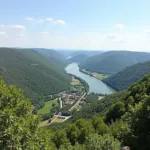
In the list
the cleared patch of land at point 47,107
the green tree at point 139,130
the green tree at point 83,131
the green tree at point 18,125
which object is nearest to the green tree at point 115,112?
the green tree at point 83,131

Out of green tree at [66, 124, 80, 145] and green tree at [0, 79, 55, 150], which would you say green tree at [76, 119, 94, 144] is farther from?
green tree at [0, 79, 55, 150]

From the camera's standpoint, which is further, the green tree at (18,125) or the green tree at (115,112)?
the green tree at (115,112)

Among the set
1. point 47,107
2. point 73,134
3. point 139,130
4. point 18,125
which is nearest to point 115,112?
point 73,134

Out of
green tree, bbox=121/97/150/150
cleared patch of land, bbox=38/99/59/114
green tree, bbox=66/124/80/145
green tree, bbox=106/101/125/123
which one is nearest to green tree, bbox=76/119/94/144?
green tree, bbox=66/124/80/145

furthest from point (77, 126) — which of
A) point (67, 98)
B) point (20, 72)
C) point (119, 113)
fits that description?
point (20, 72)

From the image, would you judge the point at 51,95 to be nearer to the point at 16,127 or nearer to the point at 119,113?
the point at 119,113

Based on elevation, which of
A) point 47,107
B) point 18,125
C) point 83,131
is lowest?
point 47,107

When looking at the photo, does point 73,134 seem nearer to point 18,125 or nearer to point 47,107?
point 18,125

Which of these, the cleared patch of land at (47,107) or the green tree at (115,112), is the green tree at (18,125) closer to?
the green tree at (115,112)
